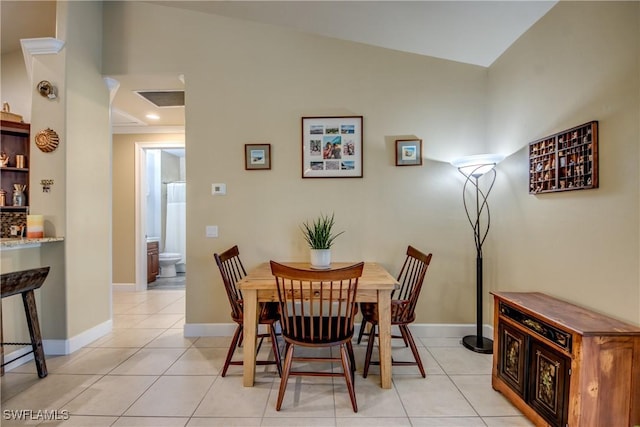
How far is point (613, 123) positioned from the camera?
5.33 ft

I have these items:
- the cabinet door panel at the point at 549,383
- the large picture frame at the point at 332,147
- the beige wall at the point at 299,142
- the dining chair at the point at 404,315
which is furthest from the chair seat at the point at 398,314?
the large picture frame at the point at 332,147

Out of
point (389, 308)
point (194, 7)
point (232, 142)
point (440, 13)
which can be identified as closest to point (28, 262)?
point (232, 142)

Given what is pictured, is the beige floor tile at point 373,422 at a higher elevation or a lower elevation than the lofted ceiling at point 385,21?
lower

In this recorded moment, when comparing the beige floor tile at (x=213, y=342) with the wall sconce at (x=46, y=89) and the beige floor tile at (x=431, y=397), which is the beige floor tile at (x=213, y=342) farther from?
the wall sconce at (x=46, y=89)

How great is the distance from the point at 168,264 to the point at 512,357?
5649mm

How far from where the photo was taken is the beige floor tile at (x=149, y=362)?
2271 millimetres

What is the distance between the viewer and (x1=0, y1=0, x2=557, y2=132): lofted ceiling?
7.60ft

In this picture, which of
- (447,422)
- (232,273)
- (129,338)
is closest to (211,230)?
(232,273)

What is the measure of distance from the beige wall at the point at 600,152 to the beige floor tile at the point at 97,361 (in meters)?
3.47

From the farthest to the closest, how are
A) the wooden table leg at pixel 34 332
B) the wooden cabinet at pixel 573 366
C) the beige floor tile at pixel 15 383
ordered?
the wooden table leg at pixel 34 332 < the beige floor tile at pixel 15 383 < the wooden cabinet at pixel 573 366

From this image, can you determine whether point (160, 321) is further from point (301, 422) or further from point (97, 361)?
point (301, 422)

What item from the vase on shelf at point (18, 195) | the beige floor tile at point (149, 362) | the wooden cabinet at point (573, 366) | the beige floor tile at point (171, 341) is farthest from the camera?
the vase on shelf at point (18, 195)

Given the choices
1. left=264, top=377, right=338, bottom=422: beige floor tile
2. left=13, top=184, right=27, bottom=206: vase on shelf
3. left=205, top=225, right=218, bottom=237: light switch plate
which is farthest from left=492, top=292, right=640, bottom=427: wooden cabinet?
left=13, top=184, right=27, bottom=206: vase on shelf

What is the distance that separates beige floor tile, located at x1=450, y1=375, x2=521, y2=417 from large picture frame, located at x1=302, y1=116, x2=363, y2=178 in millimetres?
1936
